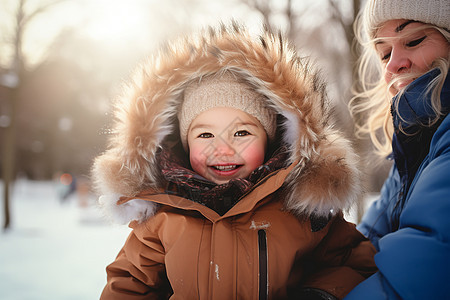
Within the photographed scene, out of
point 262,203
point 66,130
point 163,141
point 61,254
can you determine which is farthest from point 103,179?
point 66,130

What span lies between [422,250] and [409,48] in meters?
0.85

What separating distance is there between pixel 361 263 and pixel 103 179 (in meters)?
1.31

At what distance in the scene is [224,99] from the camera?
1717mm

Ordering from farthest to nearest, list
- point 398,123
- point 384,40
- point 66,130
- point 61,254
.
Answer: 1. point 66,130
2. point 61,254
3. point 384,40
4. point 398,123

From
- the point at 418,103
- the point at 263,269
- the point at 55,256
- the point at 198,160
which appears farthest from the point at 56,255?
the point at 418,103

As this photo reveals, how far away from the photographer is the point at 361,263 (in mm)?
1598

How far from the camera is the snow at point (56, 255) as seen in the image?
3.88 meters

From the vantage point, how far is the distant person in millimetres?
927

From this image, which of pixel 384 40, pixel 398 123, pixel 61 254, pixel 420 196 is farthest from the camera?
pixel 61 254

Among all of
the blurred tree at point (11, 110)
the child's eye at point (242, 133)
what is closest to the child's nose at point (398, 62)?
the child's eye at point (242, 133)

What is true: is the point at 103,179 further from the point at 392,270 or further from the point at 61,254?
the point at 61,254

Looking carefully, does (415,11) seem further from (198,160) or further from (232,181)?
(198,160)

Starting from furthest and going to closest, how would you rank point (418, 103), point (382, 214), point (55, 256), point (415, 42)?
point (55, 256), point (382, 214), point (415, 42), point (418, 103)

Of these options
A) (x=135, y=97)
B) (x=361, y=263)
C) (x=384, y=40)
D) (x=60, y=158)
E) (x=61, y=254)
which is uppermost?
(x=384, y=40)
